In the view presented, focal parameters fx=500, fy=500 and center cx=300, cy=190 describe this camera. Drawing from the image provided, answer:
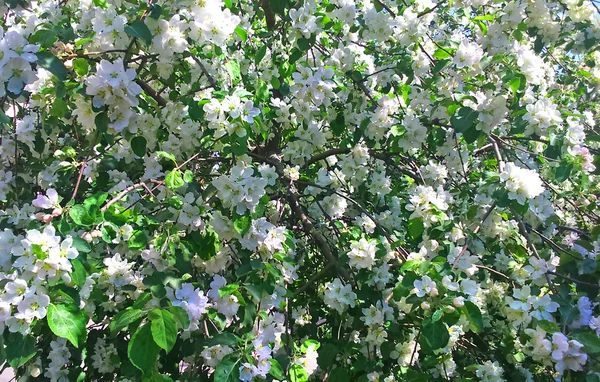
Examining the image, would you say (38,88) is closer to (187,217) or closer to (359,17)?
(187,217)

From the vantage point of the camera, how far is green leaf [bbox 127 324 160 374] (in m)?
1.25

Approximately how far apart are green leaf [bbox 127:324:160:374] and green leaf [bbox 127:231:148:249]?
419 millimetres

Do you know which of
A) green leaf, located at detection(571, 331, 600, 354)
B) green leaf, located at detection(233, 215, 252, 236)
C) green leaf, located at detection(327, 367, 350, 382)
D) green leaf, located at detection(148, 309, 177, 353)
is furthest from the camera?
green leaf, located at detection(327, 367, 350, 382)

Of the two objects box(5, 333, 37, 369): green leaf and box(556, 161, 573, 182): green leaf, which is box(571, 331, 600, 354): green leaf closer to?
box(556, 161, 573, 182): green leaf

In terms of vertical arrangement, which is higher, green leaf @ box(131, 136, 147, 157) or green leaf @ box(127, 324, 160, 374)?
green leaf @ box(131, 136, 147, 157)

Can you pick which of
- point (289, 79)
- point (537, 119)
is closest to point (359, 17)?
point (289, 79)

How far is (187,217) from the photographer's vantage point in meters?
1.70

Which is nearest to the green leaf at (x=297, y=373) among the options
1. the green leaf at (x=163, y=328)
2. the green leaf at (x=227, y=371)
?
the green leaf at (x=227, y=371)

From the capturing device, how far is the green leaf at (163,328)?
4.04 feet

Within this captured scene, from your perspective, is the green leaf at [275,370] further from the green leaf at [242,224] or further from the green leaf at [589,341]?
the green leaf at [589,341]

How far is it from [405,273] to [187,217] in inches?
30.3

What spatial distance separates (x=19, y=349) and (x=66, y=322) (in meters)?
0.17

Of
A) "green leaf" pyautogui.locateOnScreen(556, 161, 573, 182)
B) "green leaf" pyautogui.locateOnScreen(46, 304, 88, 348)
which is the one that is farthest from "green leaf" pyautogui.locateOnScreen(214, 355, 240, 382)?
"green leaf" pyautogui.locateOnScreen(556, 161, 573, 182)

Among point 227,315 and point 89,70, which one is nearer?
point 227,315
